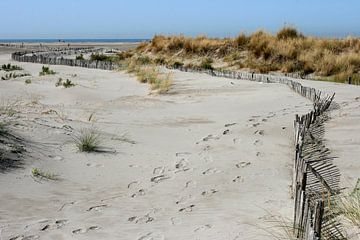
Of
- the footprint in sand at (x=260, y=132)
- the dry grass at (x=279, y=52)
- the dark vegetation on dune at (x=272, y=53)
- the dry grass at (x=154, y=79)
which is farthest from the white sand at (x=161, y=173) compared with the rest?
the dry grass at (x=279, y=52)

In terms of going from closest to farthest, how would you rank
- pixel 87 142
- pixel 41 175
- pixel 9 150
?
pixel 41 175
pixel 9 150
pixel 87 142

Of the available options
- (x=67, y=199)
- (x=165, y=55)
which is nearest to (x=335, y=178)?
(x=67, y=199)

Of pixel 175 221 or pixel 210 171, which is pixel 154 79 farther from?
pixel 175 221

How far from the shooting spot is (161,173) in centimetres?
646

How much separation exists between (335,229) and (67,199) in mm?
2710

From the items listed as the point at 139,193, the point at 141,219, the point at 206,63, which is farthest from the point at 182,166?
the point at 206,63

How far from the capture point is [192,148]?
7824 millimetres

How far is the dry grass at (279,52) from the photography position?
20.7m

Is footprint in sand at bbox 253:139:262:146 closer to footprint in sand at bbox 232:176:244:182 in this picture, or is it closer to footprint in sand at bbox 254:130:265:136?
footprint in sand at bbox 254:130:265:136

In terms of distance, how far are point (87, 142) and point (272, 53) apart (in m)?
18.0

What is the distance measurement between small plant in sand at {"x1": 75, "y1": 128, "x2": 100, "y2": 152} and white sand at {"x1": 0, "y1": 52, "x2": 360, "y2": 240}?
0.12 m

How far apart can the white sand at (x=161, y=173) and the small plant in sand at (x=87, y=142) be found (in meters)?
0.12

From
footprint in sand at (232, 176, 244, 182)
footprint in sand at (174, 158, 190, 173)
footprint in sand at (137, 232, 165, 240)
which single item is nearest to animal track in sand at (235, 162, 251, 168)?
footprint in sand at (232, 176, 244, 182)

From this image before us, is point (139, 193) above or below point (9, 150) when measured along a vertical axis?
below
